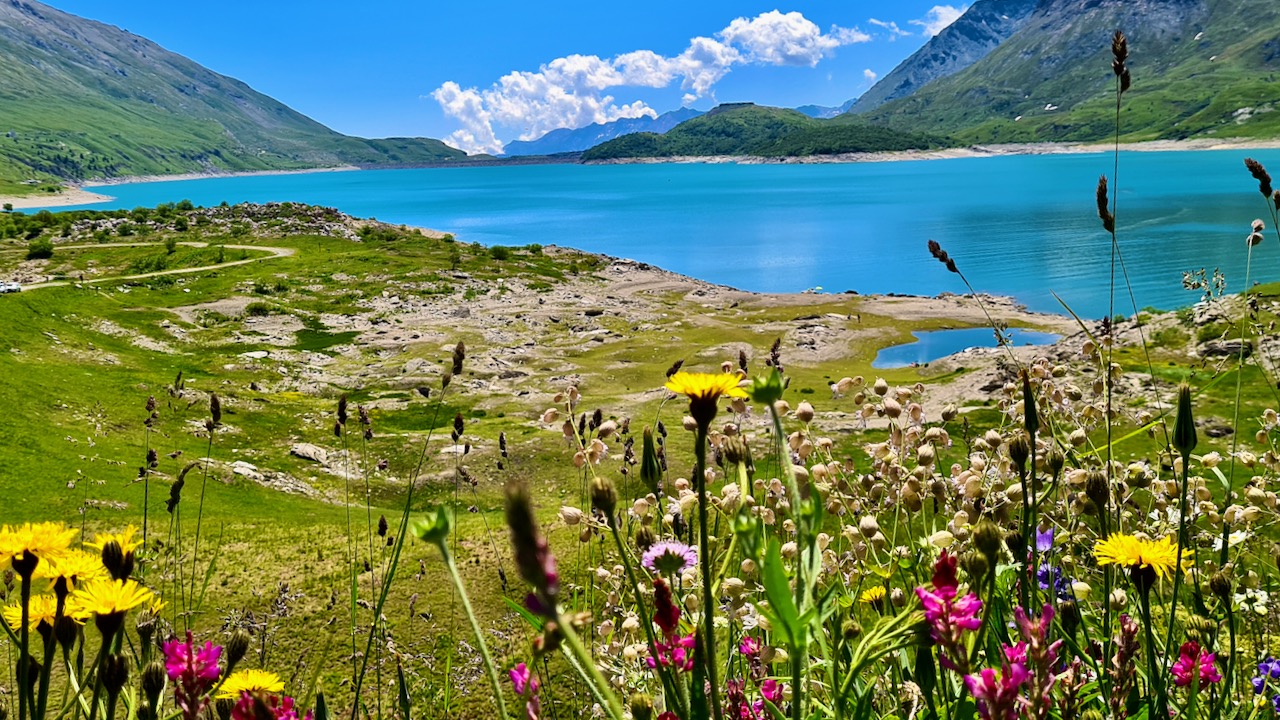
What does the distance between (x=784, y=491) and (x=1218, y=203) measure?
115295 millimetres

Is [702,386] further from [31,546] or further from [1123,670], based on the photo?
[31,546]

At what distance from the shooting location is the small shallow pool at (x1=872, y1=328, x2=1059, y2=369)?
1655 inches

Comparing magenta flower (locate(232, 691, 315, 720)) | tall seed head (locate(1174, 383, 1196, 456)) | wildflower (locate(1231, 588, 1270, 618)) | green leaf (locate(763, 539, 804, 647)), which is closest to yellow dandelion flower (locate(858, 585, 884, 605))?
tall seed head (locate(1174, 383, 1196, 456))

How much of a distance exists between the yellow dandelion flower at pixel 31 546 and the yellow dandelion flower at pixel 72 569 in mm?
19

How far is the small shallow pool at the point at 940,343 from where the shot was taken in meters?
42.0

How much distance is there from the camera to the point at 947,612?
1065 mm

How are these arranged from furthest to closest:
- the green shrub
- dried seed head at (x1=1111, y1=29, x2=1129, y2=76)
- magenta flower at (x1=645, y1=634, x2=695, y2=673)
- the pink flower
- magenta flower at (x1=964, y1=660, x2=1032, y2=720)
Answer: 1. the green shrub
2. dried seed head at (x1=1111, y1=29, x2=1129, y2=76)
3. the pink flower
4. magenta flower at (x1=645, y1=634, x2=695, y2=673)
5. magenta flower at (x1=964, y1=660, x2=1032, y2=720)

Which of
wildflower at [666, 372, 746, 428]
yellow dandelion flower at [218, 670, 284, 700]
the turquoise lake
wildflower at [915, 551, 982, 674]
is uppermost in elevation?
wildflower at [666, 372, 746, 428]

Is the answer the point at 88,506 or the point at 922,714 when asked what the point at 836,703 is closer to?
the point at 922,714

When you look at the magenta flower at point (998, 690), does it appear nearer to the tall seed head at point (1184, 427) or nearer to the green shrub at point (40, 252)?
the tall seed head at point (1184, 427)

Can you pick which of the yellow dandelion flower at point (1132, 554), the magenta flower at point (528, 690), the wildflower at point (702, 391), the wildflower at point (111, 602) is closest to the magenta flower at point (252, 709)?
the wildflower at point (111, 602)

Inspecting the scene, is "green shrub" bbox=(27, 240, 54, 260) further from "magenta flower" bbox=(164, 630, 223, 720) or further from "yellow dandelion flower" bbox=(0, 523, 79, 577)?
"magenta flower" bbox=(164, 630, 223, 720)

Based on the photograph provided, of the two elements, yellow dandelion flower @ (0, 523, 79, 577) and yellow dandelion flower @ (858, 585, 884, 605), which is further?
yellow dandelion flower @ (858, 585, 884, 605)

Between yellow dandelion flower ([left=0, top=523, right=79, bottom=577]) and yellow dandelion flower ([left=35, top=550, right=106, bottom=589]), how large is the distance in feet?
0.06
